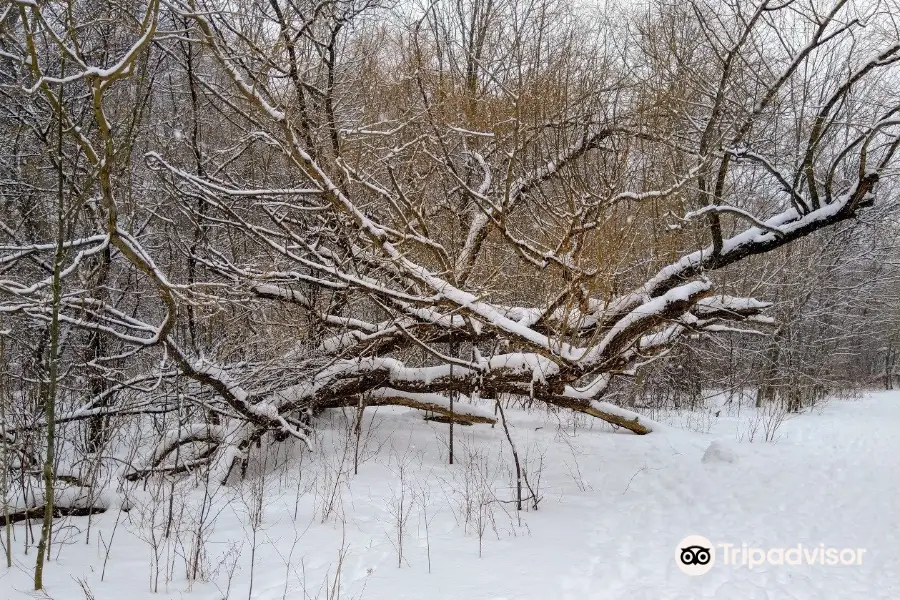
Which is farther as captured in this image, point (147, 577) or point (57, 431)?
point (57, 431)

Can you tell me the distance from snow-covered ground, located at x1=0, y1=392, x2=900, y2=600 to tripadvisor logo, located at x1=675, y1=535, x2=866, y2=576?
84mm

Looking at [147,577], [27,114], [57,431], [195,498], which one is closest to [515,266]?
[195,498]

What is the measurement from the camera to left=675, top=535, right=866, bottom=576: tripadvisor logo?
4.16 m

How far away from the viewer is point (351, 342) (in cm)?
686

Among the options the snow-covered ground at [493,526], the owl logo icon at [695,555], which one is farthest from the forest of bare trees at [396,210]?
the owl logo icon at [695,555]

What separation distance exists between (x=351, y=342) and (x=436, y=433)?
80.2 inches

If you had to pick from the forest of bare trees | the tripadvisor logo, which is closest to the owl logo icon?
the tripadvisor logo

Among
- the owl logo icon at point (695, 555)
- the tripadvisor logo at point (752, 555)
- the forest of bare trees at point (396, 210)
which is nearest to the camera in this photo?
the owl logo icon at point (695, 555)

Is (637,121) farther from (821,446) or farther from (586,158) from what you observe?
(821,446)

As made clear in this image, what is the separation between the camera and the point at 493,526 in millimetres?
4672

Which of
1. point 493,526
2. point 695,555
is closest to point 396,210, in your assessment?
point 493,526

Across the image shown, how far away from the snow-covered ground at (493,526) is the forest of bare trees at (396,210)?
689 mm

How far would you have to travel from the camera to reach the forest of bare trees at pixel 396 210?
5.60m

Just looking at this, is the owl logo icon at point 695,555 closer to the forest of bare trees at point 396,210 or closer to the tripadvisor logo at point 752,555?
the tripadvisor logo at point 752,555
